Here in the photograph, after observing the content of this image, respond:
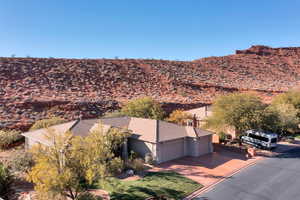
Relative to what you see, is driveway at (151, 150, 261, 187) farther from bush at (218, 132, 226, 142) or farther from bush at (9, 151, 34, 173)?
bush at (9, 151, 34, 173)

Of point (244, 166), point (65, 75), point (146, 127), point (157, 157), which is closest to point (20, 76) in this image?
point (65, 75)

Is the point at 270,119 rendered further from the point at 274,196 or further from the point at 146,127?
the point at 146,127

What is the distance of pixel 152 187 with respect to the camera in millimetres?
13383

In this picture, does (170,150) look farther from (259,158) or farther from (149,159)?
(259,158)

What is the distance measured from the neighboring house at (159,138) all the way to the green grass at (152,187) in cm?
326

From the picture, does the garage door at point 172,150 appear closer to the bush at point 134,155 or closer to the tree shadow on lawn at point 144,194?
the bush at point 134,155

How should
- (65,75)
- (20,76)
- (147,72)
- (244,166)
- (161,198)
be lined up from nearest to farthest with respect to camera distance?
(161,198) < (244,166) < (20,76) < (65,75) < (147,72)

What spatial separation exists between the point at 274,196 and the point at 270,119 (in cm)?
1239

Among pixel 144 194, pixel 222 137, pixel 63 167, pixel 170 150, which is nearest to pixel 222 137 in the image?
pixel 222 137

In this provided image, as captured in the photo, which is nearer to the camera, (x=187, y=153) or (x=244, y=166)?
(x=244, y=166)

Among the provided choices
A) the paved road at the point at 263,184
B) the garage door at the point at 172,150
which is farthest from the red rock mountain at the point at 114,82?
the paved road at the point at 263,184

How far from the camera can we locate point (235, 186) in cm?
1387

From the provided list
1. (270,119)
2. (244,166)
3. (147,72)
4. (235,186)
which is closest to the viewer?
(235,186)

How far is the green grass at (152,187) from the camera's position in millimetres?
12445
